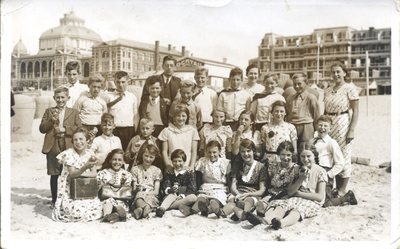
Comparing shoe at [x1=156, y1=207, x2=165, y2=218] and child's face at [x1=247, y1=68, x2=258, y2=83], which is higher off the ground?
child's face at [x1=247, y1=68, x2=258, y2=83]

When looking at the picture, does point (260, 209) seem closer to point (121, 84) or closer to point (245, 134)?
point (245, 134)

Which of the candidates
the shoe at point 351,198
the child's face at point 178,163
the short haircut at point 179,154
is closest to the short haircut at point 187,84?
the short haircut at point 179,154

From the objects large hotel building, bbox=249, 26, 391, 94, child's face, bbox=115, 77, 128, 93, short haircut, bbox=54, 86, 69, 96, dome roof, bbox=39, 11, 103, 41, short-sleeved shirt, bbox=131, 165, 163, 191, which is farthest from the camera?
large hotel building, bbox=249, 26, 391, 94

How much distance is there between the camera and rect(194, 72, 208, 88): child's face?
18.7 ft

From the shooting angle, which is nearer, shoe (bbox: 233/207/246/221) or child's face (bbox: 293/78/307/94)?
shoe (bbox: 233/207/246/221)

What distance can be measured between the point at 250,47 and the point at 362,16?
161 centimetres

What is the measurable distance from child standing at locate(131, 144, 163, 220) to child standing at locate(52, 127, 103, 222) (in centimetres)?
49

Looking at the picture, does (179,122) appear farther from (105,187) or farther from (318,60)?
(318,60)

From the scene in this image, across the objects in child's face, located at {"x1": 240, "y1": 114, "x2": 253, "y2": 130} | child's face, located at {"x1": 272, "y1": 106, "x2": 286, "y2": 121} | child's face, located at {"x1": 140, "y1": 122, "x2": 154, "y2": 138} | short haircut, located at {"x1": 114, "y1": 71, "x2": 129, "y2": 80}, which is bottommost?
child's face, located at {"x1": 140, "y1": 122, "x2": 154, "y2": 138}

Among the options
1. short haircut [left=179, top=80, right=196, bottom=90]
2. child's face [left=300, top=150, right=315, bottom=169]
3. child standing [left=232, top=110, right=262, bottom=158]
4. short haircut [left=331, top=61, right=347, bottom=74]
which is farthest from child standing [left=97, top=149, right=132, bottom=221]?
short haircut [left=331, top=61, right=347, bottom=74]

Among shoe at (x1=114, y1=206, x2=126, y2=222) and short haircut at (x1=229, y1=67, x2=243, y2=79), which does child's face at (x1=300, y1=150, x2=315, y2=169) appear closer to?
short haircut at (x1=229, y1=67, x2=243, y2=79)

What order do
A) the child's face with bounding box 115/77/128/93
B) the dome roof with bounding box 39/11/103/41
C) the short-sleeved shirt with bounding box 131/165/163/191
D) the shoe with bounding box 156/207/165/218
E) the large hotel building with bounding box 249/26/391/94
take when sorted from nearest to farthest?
the shoe with bounding box 156/207/165/218 < the short-sleeved shirt with bounding box 131/165/163/191 < the child's face with bounding box 115/77/128/93 < the dome roof with bounding box 39/11/103/41 < the large hotel building with bounding box 249/26/391/94

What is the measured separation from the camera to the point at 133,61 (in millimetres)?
6004

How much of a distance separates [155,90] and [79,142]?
3.82 feet
